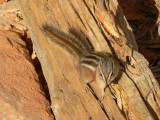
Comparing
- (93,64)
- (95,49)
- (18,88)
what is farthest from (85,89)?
(18,88)

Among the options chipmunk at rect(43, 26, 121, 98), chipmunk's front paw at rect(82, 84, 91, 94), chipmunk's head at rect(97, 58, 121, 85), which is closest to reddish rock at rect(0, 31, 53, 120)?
chipmunk's front paw at rect(82, 84, 91, 94)

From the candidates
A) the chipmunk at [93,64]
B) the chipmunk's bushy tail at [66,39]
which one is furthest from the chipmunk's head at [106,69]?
the chipmunk's bushy tail at [66,39]

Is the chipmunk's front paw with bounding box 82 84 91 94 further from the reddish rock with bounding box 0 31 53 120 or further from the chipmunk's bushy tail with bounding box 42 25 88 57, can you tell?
the reddish rock with bounding box 0 31 53 120

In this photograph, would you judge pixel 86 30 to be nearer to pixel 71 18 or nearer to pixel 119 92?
pixel 71 18

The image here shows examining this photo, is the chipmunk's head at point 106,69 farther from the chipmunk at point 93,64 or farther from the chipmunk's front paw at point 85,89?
the chipmunk's front paw at point 85,89

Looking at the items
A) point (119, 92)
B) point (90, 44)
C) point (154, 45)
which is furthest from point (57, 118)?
point (154, 45)
